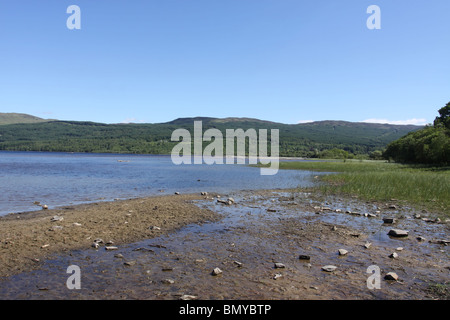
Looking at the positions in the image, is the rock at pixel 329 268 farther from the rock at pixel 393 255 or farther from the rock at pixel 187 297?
the rock at pixel 187 297

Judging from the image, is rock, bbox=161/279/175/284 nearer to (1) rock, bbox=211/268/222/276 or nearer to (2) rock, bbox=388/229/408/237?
(1) rock, bbox=211/268/222/276

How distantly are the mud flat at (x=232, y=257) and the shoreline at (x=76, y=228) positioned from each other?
5cm

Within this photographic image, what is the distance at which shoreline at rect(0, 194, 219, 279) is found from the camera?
939 cm

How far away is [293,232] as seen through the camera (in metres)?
13.1

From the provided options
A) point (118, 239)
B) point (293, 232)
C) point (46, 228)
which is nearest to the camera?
point (118, 239)

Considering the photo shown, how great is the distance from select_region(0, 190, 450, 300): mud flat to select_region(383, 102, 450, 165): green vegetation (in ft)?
158

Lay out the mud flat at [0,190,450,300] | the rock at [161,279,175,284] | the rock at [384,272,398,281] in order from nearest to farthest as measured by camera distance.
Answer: the mud flat at [0,190,450,300], the rock at [161,279,175,284], the rock at [384,272,398,281]

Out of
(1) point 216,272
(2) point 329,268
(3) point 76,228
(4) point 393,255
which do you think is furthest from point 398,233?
(3) point 76,228

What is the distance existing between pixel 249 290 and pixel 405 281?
4334 mm

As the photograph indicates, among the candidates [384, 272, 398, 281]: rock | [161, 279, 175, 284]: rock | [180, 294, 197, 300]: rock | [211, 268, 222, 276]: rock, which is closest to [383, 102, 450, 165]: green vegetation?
[384, 272, 398, 281]: rock

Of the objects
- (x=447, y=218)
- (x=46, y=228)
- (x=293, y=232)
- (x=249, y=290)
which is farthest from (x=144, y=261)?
(x=447, y=218)

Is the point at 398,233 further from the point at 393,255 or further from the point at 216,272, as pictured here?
the point at 216,272

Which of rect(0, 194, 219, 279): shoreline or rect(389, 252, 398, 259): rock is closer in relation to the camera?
rect(0, 194, 219, 279): shoreline
